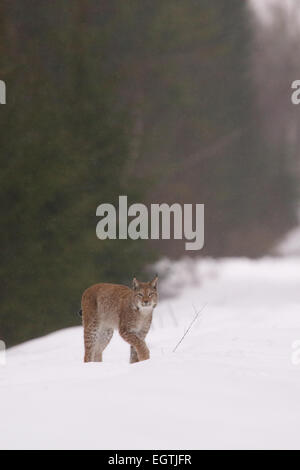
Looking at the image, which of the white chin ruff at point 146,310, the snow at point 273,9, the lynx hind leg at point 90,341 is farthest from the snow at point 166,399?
the snow at point 273,9

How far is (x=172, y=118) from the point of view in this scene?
3312 cm

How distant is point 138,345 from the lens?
7504mm

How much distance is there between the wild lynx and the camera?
756cm

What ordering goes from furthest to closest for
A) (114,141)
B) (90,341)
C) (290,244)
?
(290,244)
(114,141)
(90,341)

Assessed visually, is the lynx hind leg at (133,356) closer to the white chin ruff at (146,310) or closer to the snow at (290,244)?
the white chin ruff at (146,310)

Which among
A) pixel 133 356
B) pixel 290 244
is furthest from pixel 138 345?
pixel 290 244

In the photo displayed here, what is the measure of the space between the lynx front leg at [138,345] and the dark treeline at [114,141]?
28.4 feet

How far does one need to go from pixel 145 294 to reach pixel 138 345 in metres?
0.45

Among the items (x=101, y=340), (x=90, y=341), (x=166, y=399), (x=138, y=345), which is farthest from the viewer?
(x=101, y=340)

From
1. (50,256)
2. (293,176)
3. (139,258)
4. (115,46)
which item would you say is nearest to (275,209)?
(293,176)

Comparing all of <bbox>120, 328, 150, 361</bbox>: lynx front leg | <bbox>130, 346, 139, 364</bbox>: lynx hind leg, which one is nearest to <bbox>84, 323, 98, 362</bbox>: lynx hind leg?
<bbox>120, 328, 150, 361</bbox>: lynx front leg

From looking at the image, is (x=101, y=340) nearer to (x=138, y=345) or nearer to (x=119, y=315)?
(x=119, y=315)
